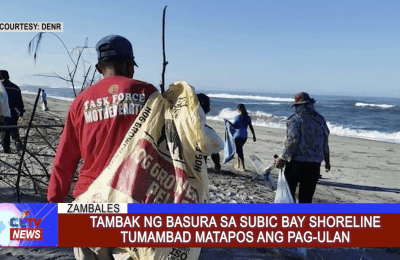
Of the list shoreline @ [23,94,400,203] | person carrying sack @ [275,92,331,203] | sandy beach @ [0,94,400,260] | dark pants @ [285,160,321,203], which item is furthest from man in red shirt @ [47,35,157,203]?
dark pants @ [285,160,321,203]

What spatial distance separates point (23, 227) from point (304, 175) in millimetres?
3002

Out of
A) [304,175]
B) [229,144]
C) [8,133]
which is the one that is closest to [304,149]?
[304,175]

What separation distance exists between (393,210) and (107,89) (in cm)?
272

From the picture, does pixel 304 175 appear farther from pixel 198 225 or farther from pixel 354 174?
pixel 354 174

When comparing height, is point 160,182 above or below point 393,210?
above

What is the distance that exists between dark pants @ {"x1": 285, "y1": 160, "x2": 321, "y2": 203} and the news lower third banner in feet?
3.30

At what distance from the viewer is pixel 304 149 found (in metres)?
3.84

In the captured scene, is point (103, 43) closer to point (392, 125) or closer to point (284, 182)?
point (284, 182)

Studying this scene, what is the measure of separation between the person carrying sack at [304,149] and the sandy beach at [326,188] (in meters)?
0.83

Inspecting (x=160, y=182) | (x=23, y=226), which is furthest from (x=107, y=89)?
(x=23, y=226)

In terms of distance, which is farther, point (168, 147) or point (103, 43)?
point (103, 43)

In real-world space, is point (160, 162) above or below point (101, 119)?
below

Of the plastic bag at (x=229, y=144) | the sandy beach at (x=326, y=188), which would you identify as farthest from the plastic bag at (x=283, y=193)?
the plastic bag at (x=229, y=144)

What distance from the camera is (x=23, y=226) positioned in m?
2.70
